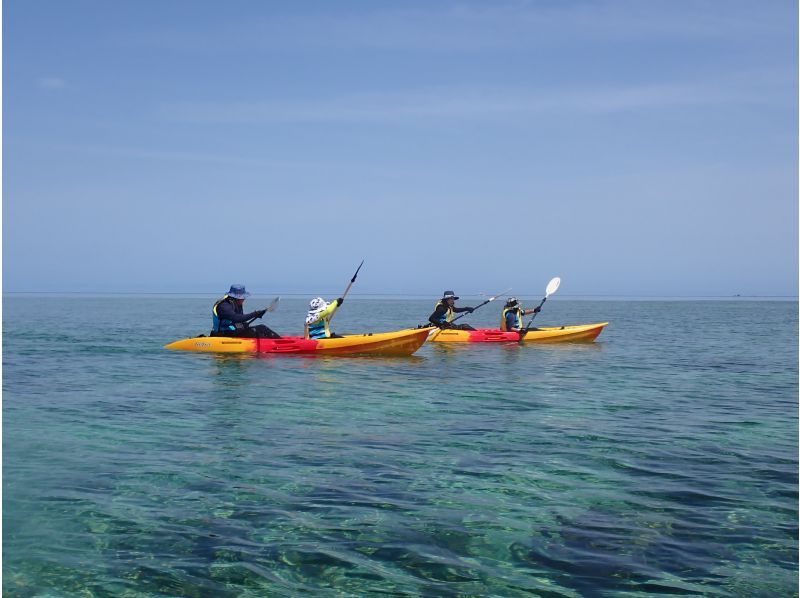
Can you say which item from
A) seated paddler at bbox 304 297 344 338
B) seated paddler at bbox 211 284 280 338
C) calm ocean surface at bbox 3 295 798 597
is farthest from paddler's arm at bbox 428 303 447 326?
calm ocean surface at bbox 3 295 798 597

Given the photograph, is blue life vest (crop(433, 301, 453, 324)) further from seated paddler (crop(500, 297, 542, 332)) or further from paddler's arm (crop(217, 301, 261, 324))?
paddler's arm (crop(217, 301, 261, 324))

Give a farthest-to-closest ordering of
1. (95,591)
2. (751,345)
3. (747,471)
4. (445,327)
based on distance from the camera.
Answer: (751,345) → (445,327) → (747,471) → (95,591)

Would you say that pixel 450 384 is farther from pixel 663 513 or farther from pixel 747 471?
pixel 663 513

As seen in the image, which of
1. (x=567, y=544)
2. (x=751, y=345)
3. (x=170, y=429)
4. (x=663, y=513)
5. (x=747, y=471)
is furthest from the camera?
(x=751, y=345)

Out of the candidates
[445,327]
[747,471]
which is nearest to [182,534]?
[747,471]

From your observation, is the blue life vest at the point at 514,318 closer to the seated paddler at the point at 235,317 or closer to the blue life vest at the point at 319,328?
the blue life vest at the point at 319,328

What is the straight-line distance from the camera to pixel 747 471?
9164 mm

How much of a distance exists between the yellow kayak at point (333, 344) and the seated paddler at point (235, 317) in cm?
32

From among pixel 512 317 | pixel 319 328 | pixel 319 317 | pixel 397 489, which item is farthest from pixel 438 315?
pixel 397 489

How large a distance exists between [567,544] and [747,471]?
381cm

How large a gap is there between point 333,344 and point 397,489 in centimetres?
1373

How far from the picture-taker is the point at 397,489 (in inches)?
326

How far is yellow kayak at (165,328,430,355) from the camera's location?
21.8 meters

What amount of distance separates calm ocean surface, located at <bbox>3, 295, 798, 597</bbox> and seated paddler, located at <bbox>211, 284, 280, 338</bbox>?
174 inches
